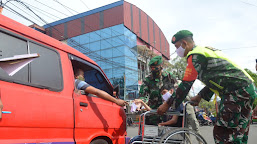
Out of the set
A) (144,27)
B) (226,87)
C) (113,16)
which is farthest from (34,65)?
(144,27)

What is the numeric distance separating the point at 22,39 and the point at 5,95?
0.60 meters

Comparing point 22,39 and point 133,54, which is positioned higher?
point 133,54

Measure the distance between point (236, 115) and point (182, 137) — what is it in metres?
0.66

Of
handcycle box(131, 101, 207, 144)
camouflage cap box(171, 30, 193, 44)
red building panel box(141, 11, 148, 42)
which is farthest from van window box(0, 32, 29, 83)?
red building panel box(141, 11, 148, 42)

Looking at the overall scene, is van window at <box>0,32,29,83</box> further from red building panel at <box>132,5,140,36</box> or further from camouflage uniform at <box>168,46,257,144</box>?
red building panel at <box>132,5,140,36</box>

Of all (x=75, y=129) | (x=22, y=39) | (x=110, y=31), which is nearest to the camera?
Result: (x=22, y=39)

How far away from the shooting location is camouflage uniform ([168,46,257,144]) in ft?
6.21

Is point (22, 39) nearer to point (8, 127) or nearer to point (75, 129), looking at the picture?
point (8, 127)

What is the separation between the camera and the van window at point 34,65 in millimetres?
1686

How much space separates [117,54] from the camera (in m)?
24.1

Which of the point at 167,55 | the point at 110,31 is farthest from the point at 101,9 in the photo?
the point at 167,55

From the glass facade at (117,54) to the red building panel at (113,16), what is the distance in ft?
2.04

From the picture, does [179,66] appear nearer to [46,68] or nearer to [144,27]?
[144,27]

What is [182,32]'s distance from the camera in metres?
2.29
